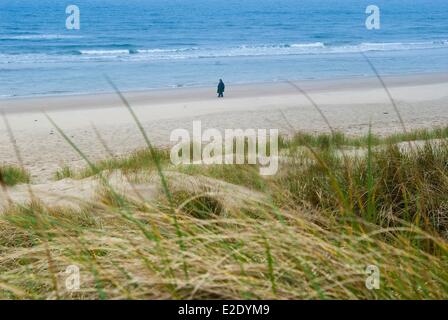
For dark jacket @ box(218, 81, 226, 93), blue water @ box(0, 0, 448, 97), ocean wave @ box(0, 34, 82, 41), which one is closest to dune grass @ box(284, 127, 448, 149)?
dark jacket @ box(218, 81, 226, 93)

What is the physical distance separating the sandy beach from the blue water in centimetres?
291

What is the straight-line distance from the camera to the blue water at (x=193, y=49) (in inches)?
1008

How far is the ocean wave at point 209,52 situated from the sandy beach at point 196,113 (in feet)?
36.9

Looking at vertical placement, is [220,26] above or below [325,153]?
above

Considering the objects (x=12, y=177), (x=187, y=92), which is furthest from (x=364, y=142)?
(x=187, y=92)

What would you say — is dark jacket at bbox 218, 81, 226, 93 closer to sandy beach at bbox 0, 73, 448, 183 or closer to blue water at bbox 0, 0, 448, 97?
sandy beach at bbox 0, 73, 448, 183

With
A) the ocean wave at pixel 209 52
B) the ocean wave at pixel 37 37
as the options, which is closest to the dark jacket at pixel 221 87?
the ocean wave at pixel 209 52

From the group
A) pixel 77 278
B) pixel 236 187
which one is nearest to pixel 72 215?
pixel 236 187

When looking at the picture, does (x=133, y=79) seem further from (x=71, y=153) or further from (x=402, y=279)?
(x=402, y=279)

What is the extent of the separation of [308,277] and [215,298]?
0.38 meters

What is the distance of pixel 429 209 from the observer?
3.62 metres

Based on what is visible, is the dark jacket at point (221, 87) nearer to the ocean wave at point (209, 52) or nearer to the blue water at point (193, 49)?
the blue water at point (193, 49)

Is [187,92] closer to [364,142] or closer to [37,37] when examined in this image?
[364,142]
